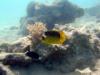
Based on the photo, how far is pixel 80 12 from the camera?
728 inches

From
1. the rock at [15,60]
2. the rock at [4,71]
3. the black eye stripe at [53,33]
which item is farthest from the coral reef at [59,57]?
the black eye stripe at [53,33]

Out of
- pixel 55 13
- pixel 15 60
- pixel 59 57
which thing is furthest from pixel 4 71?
pixel 55 13

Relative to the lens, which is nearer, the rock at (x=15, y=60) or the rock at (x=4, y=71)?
the rock at (x=4, y=71)

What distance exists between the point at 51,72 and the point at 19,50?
1.52 meters

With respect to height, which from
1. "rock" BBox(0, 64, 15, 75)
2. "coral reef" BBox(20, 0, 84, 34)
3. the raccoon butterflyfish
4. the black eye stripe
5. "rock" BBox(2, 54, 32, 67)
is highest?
"coral reef" BBox(20, 0, 84, 34)

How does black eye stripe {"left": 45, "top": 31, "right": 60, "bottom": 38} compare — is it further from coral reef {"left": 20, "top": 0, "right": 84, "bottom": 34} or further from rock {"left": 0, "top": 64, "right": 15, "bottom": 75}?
coral reef {"left": 20, "top": 0, "right": 84, "bottom": 34}

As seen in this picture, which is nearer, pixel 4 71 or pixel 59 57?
pixel 4 71

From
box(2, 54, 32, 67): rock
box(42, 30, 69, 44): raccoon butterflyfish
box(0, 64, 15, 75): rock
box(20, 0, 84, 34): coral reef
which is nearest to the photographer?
A: box(42, 30, 69, 44): raccoon butterflyfish

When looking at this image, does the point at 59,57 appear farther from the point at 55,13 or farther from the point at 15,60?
the point at 55,13

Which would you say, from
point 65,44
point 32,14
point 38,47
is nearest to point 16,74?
A: point 38,47

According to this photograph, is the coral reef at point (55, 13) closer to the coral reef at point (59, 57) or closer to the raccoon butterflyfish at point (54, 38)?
the coral reef at point (59, 57)

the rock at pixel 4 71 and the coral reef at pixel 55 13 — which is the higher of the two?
the coral reef at pixel 55 13

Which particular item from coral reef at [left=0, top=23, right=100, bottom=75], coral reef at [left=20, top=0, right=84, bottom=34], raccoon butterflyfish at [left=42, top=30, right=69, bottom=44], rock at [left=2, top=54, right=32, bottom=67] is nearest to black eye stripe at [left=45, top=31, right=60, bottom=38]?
raccoon butterflyfish at [left=42, top=30, right=69, bottom=44]

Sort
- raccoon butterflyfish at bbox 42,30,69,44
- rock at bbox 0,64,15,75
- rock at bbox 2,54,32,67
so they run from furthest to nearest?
rock at bbox 2,54,32,67
rock at bbox 0,64,15,75
raccoon butterflyfish at bbox 42,30,69,44
